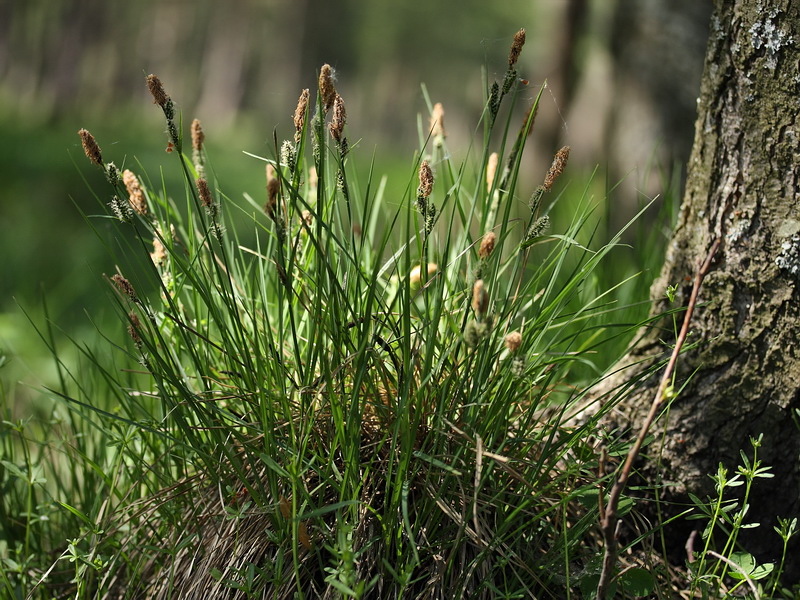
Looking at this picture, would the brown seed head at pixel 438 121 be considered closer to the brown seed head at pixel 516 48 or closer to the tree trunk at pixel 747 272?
the brown seed head at pixel 516 48

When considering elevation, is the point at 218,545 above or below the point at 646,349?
below

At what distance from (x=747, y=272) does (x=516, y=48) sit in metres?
0.71

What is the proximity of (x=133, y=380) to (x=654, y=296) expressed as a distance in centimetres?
138

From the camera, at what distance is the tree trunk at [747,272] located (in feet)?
4.89

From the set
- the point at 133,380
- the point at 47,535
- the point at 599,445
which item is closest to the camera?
the point at 599,445

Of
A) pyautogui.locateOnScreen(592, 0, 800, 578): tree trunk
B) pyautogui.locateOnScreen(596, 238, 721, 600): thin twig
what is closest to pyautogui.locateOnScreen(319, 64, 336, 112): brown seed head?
pyautogui.locateOnScreen(596, 238, 721, 600): thin twig

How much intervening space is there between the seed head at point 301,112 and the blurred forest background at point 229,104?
4 cm

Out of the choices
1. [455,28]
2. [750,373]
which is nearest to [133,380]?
[750,373]

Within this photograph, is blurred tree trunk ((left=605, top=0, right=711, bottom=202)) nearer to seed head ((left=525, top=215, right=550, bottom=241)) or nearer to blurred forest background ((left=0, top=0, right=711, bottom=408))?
blurred forest background ((left=0, top=0, right=711, bottom=408))

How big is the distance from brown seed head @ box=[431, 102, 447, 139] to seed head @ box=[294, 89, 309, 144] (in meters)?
0.35

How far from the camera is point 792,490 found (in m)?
1.54

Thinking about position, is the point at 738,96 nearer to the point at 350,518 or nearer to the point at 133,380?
the point at 350,518

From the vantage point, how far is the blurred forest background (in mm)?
3834

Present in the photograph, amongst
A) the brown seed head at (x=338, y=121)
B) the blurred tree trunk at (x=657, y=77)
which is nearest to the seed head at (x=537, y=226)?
the brown seed head at (x=338, y=121)
